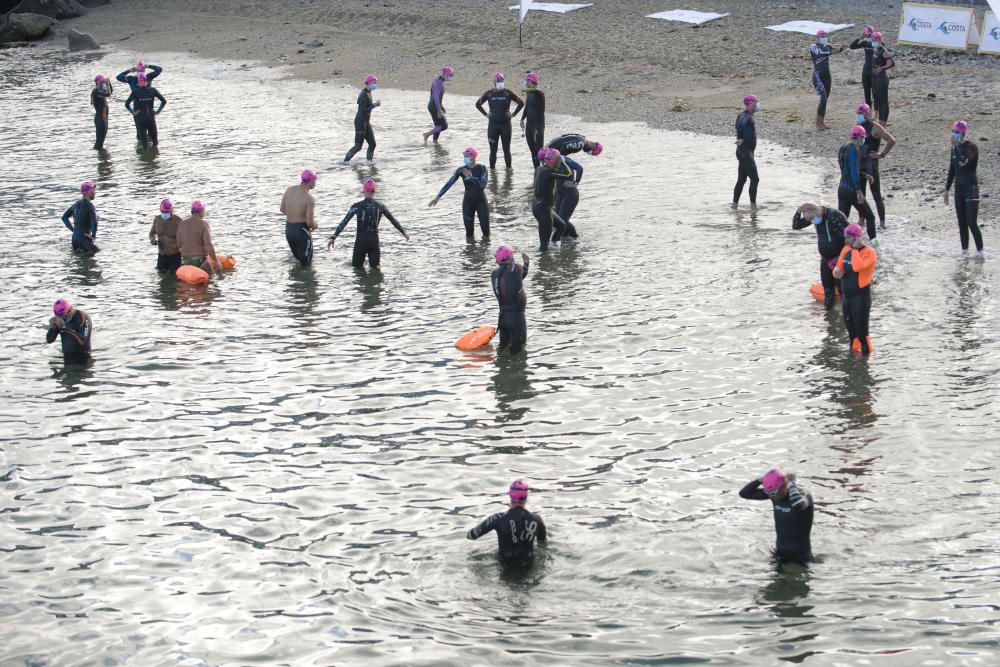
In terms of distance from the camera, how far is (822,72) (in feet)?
87.7

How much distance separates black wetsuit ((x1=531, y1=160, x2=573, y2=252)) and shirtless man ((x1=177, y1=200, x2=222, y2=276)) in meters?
5.72

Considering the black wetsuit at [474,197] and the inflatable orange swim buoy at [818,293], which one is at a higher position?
the black wetsuit at [474,197]

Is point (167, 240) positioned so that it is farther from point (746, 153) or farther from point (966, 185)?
point (966, 185)

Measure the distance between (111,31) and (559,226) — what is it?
3369 centimetres

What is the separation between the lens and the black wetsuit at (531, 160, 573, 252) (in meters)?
20.6

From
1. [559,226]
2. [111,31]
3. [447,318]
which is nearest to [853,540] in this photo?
[447,318]

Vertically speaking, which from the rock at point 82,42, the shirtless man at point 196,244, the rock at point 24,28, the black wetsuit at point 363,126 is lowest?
the shirtless man at point 196,244

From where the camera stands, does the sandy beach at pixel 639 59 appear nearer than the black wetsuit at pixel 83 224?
No

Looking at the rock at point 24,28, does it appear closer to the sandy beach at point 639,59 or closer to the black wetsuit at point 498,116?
the sandy beach at point 639,59

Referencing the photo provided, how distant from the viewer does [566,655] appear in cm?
984

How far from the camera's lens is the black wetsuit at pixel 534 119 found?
25828mm

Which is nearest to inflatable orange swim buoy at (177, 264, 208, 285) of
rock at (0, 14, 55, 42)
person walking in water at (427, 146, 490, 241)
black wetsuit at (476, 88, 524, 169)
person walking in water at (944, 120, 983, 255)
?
person walking in water at (427, 146, 490, 241)

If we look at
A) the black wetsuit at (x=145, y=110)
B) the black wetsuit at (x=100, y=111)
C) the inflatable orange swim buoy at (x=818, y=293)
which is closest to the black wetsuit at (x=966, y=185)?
the inflatable orange swim buoy at (x=818, y=293)

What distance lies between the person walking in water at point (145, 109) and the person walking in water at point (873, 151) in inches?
671
